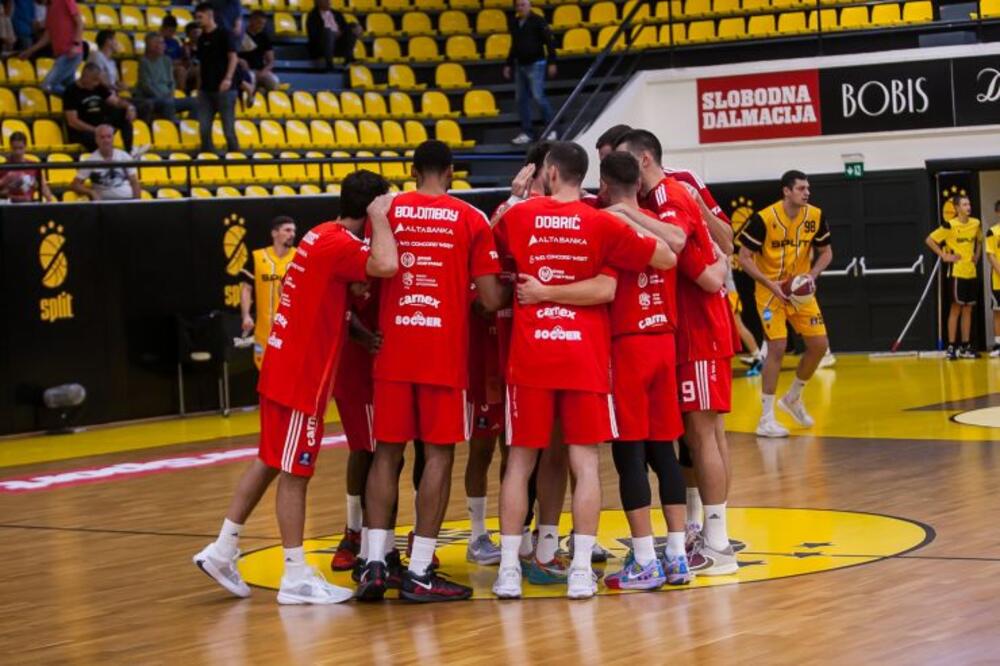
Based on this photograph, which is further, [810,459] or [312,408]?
[810,459]

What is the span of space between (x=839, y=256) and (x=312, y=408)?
1591 cm

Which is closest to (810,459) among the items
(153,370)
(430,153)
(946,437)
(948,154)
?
(946,437)

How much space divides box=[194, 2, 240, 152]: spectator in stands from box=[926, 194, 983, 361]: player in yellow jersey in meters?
8.60

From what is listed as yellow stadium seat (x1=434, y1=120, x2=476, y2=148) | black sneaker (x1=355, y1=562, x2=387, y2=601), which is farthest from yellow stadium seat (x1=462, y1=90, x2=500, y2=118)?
black sneaker (x1=355, y1=562, x2=387, y2=601)

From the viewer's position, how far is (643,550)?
308 inches

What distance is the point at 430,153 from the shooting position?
26.0 ft

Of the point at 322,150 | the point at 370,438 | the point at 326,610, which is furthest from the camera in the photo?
the point at 322,150

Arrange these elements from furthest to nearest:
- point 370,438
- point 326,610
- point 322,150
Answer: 1. point 322,150
2. point 370,438
3. point 326,610

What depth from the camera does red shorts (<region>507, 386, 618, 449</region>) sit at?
25.3ft

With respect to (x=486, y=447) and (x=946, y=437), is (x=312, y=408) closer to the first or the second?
(x=486, y=447)

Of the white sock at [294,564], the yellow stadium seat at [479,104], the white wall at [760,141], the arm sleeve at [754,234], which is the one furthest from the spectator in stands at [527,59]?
the white sock at [294,564]

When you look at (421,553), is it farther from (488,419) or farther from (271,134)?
(271,134)

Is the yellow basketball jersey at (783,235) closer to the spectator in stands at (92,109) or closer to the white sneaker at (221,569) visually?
the white sneaker at (221,569)

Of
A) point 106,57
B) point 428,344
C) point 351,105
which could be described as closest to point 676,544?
point 428,344
